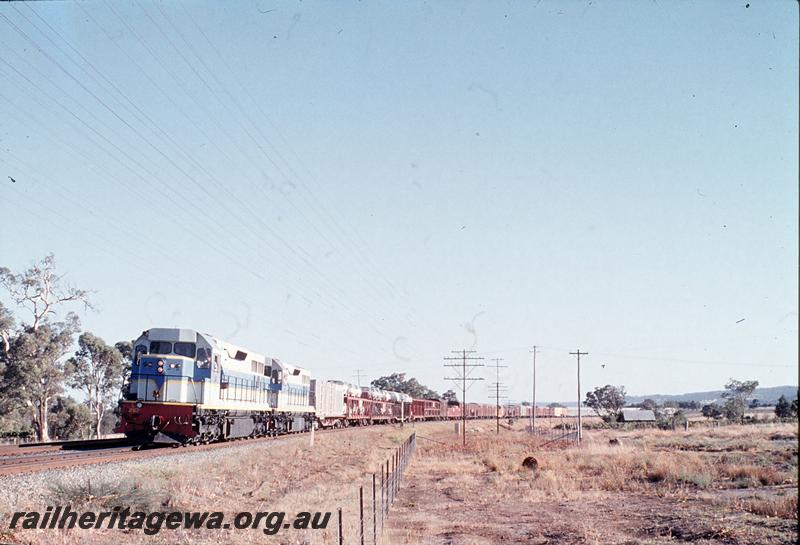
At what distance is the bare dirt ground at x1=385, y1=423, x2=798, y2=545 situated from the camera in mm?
16125

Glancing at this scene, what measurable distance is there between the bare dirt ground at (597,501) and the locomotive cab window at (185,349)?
10.1 meters

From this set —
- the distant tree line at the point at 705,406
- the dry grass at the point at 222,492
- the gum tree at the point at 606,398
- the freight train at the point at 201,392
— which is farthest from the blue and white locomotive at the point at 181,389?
the gum tree at the point at 606,398

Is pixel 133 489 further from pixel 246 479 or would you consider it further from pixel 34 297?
pixel 34 297

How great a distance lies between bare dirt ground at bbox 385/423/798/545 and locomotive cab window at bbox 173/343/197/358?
10102 mm

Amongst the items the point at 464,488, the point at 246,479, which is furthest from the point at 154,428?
the point at 464,488

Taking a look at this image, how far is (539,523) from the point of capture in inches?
708

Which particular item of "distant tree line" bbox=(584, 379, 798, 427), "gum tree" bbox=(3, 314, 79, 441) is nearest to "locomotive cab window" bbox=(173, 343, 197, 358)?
"gum tree" bbox=(3, 314, 79, 441)

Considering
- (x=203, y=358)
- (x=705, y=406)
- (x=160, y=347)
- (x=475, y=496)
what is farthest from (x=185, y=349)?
(x=705, y=406)

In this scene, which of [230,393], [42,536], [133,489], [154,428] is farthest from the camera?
→ [230,393]

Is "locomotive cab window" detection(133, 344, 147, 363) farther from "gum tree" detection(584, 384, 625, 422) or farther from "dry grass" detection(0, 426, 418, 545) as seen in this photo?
"gum tree" detection(584, 384, 625, 422)

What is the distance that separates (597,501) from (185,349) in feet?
54.4

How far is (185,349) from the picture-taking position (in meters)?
28.6

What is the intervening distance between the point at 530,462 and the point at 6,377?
47.4m

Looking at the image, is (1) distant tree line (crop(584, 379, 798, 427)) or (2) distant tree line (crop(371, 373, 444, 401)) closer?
(1) distant tree line (crop(584, 379, 798, 427))
